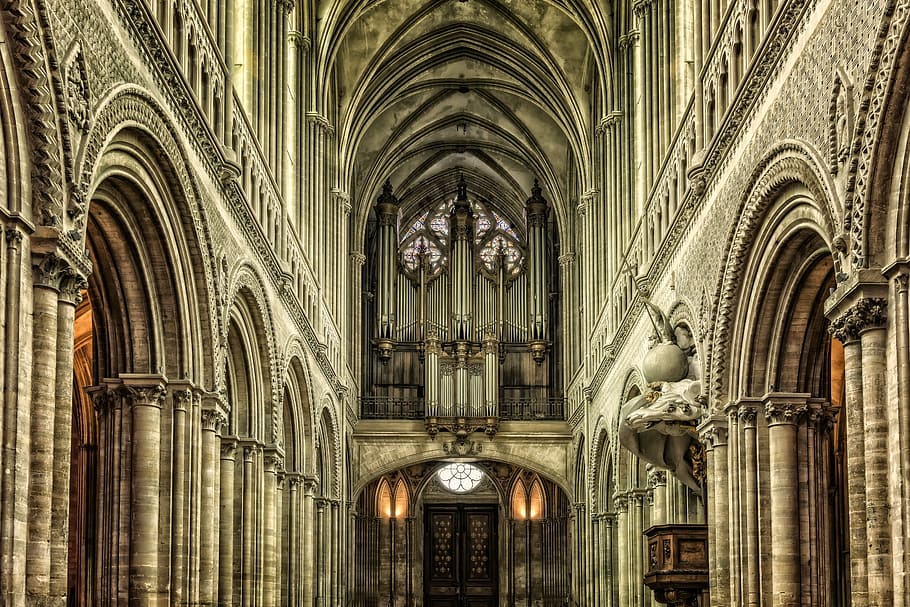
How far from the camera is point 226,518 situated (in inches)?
821

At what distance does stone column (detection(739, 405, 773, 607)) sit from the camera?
17.5m

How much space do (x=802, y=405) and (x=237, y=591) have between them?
31.6 feet

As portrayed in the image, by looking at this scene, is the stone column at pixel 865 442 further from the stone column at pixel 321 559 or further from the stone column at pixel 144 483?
the stone column at pixel 321 559

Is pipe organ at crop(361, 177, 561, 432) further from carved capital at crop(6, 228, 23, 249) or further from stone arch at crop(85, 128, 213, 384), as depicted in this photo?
carved capital at crop(6, 228, 23, 249)

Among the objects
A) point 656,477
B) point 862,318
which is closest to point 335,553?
point 656,477

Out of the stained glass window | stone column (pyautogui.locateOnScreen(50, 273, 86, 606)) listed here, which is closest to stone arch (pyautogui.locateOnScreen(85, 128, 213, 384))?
stone column (pyautogui.locateOnScreen(50, 273, 86, 606))

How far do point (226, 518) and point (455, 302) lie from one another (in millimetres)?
23838

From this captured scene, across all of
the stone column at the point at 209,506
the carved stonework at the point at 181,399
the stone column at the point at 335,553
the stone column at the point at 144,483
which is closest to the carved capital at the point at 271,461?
the stone column at the point at 209,506

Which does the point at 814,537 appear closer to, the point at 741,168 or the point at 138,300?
the point at 741,168

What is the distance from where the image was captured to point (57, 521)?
11969 millimetres

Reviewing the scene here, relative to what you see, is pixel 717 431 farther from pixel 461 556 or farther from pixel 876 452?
pixel 461 556

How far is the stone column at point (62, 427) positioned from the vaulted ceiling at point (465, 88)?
19.7m

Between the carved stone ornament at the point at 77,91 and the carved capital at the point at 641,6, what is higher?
the carved capital at the point at 641,6

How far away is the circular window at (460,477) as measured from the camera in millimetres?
45844
